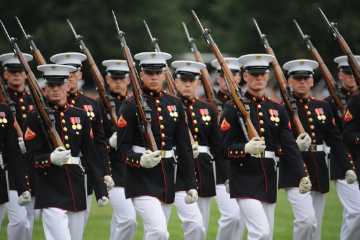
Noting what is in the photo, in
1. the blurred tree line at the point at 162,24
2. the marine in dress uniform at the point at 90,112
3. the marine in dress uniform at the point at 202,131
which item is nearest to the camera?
the marine in dress uniform at the point at 90,112

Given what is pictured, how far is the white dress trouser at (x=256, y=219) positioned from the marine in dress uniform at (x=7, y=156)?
2.60 m

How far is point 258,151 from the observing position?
1291 cm

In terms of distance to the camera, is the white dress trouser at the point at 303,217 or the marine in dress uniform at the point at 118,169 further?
the marine in dress uniform at the point at 118,169

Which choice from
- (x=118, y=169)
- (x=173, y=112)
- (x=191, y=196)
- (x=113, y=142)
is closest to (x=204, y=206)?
(x=118, y=169)

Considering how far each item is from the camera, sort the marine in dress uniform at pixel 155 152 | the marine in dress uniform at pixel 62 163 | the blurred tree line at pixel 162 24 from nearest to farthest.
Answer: the marine in dress uniform at pixel 62 163, the marine in dress uniform at pixel 155 152, the blurred tree line at pixel 162 24

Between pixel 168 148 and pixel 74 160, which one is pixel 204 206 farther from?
pixel 74 160

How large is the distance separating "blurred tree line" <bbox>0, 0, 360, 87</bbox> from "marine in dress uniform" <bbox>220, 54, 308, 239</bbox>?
26902mm

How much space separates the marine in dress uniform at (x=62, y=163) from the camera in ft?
40.5

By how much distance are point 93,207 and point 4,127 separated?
823 cm

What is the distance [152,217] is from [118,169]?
9.62 ft

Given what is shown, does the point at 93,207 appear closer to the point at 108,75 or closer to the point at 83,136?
the point at 108,75

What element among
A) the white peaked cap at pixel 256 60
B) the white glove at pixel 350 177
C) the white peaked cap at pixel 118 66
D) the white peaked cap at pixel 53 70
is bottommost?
the white glove at pixel 350 177

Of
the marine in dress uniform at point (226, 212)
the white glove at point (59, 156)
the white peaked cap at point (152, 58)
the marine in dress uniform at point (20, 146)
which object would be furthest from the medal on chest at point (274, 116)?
the marine in dress uniform at point (20, 146)

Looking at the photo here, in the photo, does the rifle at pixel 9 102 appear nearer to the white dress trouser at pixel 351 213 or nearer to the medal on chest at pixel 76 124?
the medal on chest at pixel 76 124
